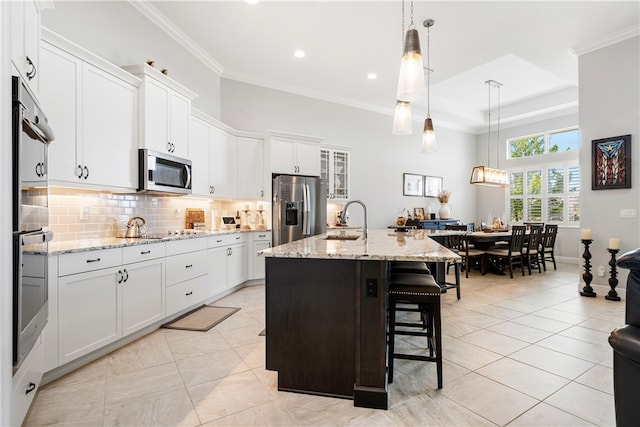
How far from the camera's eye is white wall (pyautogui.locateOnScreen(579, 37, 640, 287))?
4.01 meters

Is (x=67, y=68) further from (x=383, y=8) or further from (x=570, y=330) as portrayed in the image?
(x=570, y=330)

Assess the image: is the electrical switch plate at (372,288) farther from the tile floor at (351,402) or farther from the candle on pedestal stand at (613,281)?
the candle on pedestal stand at (613,281)

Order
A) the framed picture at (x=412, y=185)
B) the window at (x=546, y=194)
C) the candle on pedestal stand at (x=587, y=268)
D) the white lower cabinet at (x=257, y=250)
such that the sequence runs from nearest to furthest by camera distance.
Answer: the candle on pedestal stand at (x=587, y=268) < the white lower cabinet at (x=257, y=250) < the window at (x=546, y=194) < the framed picture at (x=412, y=185)

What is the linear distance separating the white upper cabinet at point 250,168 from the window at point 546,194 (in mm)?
6634

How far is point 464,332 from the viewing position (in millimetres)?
2977

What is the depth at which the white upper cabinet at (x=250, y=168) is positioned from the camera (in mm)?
4953

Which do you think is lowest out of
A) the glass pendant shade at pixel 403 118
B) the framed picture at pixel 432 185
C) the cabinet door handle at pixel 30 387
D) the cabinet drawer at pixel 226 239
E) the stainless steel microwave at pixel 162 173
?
the cabinet door handle at pixel 30 387

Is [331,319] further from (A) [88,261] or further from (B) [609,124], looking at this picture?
(B) [609,124]

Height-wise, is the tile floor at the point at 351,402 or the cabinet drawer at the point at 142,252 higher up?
the cabinet drawer at the point at 142,252

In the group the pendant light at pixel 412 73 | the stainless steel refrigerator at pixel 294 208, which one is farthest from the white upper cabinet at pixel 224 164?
the pendant light at pixel 412 73

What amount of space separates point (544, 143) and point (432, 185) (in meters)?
2.76

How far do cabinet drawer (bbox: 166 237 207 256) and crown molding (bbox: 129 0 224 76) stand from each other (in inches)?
99.0

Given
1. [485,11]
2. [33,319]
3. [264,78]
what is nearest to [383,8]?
[485,11]

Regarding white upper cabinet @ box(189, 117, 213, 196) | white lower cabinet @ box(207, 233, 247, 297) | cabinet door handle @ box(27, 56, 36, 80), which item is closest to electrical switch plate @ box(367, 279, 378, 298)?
cabinet door handle @ box(27, 56, 36, 80)
